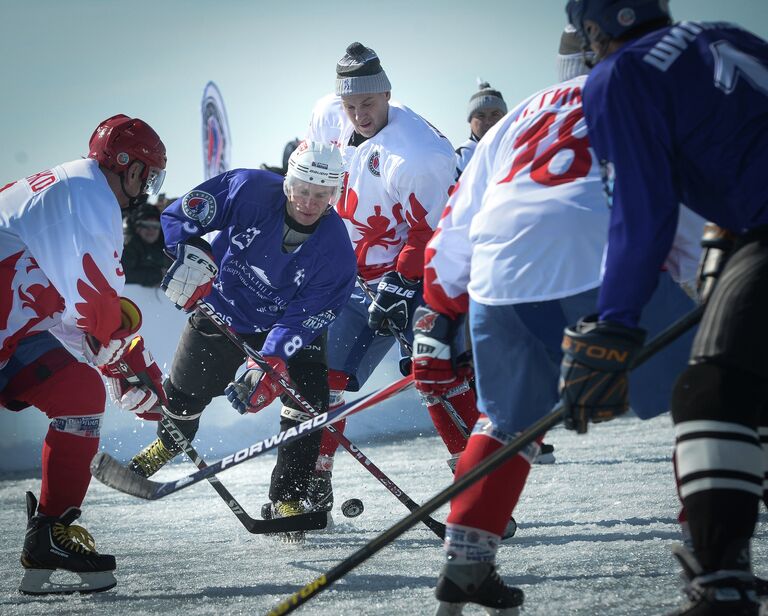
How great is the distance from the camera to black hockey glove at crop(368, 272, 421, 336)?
4.04 m

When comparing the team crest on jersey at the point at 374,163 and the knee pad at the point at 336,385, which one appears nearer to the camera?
the knee pad at the point at 336,385

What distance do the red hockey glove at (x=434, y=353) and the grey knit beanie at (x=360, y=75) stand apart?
2385 mm

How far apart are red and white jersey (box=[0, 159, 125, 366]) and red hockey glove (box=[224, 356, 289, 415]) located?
754 millimetres

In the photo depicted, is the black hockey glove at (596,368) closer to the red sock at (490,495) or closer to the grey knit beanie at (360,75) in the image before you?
the red sock at (490,495)

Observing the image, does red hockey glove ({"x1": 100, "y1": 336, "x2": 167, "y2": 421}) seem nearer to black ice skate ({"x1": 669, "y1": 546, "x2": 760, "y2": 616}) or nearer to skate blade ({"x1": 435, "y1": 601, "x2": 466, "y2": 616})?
skate blade ({"x1": 435, "y1": 601, "x2": 466, "y2": 616})

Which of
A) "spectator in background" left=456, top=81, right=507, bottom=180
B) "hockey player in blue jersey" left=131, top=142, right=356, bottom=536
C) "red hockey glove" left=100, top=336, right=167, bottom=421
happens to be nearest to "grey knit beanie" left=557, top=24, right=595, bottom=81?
"hockey player in blue jersey" left=131, top=142, right=356, bottom=536

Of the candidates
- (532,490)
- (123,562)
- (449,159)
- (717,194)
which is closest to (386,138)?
(449,159)

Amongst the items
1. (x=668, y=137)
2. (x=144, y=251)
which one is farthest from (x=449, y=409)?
(x=144, y=251)

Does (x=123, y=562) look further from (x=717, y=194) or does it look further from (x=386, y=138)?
(x=717, y=194)

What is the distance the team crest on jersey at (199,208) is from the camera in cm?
388

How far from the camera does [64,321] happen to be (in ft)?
9.93

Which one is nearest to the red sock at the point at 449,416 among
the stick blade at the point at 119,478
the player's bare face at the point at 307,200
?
the player's bare face at the point at 307,200

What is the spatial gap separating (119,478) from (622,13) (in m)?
1.98

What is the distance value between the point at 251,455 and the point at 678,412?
4.14 ft
